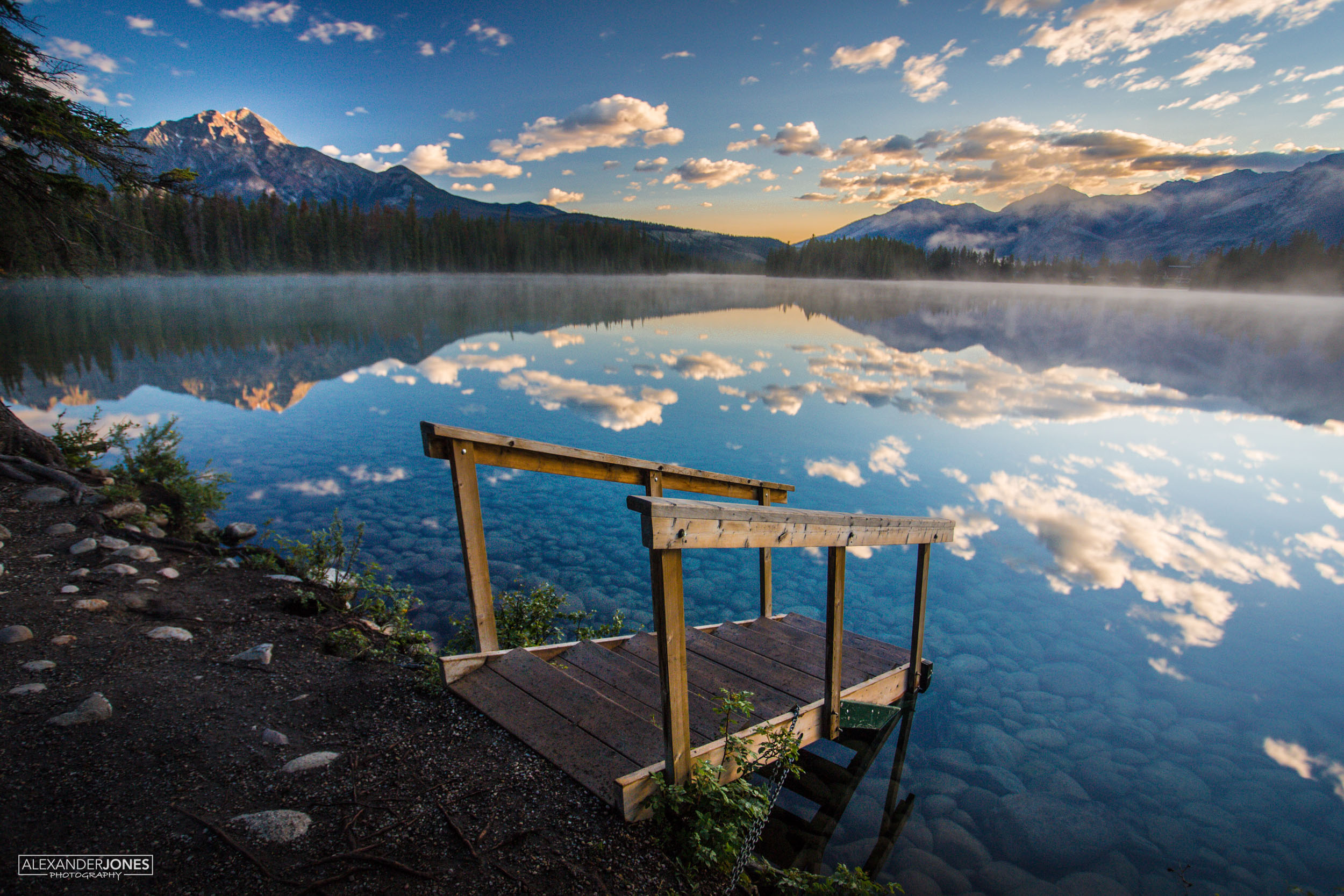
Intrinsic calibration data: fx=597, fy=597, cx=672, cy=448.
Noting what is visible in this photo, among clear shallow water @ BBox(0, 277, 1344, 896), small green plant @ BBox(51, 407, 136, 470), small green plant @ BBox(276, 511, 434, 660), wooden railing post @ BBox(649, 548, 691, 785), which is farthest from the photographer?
small green plant @ BBox(51, 407, 136, 470)

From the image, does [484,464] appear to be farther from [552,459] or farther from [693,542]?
[693,542]

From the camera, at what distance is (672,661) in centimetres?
327

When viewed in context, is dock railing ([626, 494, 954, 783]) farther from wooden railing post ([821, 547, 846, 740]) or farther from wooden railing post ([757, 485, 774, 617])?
wooden railing post ([757, 485, 774, 617])

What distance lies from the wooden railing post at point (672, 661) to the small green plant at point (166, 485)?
807 cm

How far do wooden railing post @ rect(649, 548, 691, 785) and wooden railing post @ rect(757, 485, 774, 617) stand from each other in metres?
3.62

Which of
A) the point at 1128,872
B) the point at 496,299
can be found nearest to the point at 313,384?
the point at 1128,872

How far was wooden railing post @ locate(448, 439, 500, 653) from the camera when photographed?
434 centimetres

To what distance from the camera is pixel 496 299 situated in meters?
71.4

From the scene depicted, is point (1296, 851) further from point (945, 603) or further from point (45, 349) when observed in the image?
point (45, 349)

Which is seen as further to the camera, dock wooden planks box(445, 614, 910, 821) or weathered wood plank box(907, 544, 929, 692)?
weathered wood plank box(907, 544, 929, 692)

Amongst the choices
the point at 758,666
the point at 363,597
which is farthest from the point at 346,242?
the point at 758,666

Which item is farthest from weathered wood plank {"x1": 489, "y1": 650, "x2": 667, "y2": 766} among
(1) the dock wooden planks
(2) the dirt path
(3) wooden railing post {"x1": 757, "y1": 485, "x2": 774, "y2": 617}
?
(3) wooden railing post {"x1": 757, "y1": 485, "x2": 774, "y2": 617}

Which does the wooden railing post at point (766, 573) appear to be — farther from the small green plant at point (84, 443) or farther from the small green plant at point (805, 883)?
the small green plant at point (84, 443)

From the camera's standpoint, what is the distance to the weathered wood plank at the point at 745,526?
2822 mm
